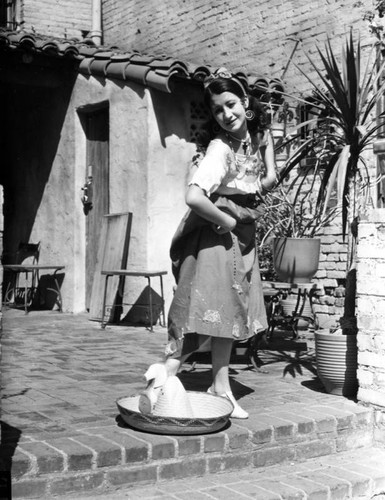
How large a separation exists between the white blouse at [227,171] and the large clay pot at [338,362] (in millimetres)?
1021

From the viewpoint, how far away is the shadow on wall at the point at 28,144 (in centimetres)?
980

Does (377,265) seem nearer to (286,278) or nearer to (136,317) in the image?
(286,278)

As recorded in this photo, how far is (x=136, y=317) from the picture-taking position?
27.9ft

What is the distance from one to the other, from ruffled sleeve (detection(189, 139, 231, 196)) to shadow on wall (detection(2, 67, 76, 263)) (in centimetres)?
565

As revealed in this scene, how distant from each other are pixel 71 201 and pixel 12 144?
1980 mm

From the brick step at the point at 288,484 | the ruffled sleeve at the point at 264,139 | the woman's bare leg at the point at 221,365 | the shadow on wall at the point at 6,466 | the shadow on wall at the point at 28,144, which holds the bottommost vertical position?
the brick step at the point at 288,484

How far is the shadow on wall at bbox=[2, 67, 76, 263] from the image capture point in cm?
980

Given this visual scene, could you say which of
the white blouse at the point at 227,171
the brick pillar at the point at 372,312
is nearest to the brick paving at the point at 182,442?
the brick pillar at the point at 372,312

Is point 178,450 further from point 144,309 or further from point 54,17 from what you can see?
point 54,17

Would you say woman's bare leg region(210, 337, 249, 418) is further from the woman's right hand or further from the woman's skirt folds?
the woman's right hand

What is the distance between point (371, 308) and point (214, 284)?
0.98 metres

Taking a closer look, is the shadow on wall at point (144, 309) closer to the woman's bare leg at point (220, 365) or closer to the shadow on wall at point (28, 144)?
the shadow on wall at point (28, 144)

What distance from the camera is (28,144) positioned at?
10562 mm

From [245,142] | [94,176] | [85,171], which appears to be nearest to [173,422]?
[245,142]
